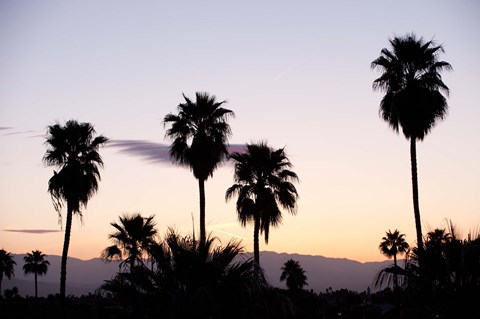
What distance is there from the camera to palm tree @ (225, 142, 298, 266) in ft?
132

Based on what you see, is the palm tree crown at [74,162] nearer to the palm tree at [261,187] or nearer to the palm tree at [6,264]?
the palm tree at [261,187]

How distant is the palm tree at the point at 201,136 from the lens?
122 ft

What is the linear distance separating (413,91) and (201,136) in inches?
494

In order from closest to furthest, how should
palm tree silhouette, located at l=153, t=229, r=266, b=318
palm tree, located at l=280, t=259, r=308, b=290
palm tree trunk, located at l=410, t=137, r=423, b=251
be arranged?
palm tree silhouette, located at l=153, t=229, r=266, b=318, palm tree trunk, located at l=410, t=137, r=423, b=251, palm tree, located at l=280, t=259, r=308, b=290

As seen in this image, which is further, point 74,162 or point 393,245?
point 393,245

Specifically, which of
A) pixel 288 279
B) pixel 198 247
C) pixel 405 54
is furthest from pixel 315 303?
pixel 288 279

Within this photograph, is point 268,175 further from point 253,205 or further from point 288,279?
point 288,279

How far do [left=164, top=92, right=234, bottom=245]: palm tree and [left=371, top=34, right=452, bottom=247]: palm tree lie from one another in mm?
9630

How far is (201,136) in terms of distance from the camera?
3756cm

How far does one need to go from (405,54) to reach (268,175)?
1163 centimetres

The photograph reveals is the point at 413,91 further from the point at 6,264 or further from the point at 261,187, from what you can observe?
the point at 6,264

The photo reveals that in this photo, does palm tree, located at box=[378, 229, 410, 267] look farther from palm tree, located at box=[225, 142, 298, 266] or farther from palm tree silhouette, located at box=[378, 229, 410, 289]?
palm tree, located at box=[225, 142, 298, 266]

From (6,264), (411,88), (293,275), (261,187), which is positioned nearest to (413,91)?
(411,88)

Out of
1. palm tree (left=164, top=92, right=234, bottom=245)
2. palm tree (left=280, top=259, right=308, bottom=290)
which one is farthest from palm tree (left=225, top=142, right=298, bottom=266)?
palm tree (left=280, top=259, right=308, bottom=290)
